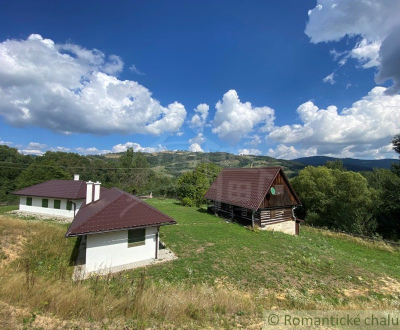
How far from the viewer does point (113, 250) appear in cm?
913

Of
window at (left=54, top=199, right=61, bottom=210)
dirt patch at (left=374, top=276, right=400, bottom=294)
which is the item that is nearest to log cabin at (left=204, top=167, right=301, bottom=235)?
dirt patch at (left=374, top=276, right=400, bottom=294)

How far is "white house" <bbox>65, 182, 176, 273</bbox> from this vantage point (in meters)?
8.66

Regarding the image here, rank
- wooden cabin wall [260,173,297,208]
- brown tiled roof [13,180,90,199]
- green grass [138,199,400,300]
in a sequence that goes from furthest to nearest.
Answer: brown tiled roof [13,180,90,199] < wooden cabin wall [260,173,297,208] < green grass [138,199,400,300]

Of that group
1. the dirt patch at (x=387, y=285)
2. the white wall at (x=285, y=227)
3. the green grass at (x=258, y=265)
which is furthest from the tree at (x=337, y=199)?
the dirt patch at (x=387, y=285)

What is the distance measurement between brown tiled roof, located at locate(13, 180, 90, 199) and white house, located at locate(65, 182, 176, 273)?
1206cm

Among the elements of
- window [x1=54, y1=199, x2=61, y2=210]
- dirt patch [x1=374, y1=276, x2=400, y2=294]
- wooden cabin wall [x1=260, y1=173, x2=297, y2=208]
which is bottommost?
dirt patch [x1=374, y1=276, x2=400, y2=294]

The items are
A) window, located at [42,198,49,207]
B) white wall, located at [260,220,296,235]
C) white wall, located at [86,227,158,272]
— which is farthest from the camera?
window, located at [42,198,49,207]

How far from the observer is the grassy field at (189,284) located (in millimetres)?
4164

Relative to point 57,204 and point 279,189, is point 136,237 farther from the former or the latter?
point 57,204

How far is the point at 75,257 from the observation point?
32.3 feet

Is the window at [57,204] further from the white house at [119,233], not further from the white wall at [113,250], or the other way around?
the white wall at [113,250]

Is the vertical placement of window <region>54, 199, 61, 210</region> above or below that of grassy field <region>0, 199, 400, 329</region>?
above

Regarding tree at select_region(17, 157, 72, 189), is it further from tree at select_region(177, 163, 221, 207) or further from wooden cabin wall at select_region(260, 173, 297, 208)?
wooden cabin wall at select_region(260, 173, 297, 208)

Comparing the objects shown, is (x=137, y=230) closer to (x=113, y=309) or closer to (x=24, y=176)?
(x=113, y=309)
